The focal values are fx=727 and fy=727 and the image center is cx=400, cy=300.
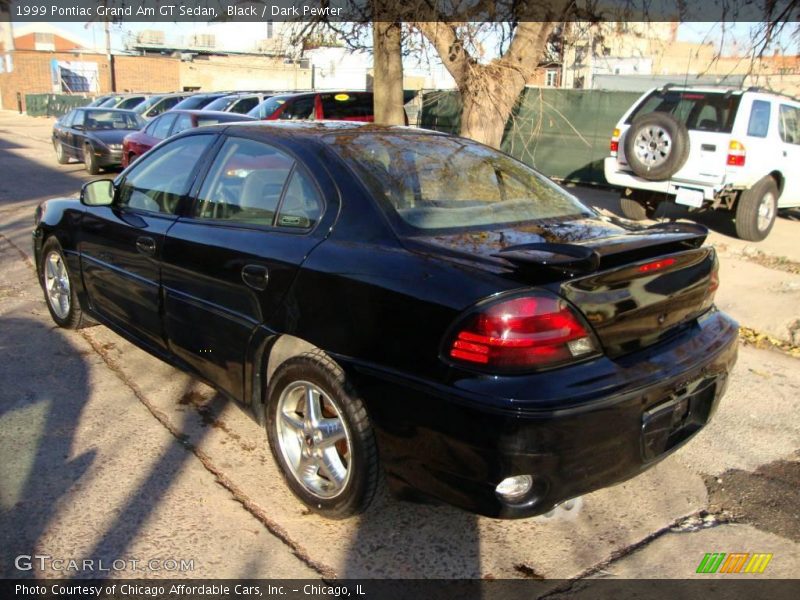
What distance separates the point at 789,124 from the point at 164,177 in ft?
29.2

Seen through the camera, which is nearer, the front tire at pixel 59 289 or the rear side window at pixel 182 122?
the front tire at pixel 59 289

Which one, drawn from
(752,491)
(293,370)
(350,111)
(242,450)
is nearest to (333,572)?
(293,370)

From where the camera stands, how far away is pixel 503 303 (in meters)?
2.52

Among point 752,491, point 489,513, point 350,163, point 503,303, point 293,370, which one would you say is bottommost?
point 752,491

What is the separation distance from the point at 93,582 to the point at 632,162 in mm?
8223

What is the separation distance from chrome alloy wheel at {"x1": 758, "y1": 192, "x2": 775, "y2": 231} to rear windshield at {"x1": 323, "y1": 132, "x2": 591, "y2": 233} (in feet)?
21.7

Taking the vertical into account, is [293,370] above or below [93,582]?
above

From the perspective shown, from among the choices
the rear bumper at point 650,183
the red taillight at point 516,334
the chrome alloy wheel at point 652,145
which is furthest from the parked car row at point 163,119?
the red taillight at point 516,334

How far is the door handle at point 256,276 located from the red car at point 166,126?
1017 cm

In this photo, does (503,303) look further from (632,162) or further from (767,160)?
(767,160)

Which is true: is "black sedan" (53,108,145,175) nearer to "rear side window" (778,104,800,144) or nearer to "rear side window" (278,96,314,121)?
"rear side window" (278,96,314,121)

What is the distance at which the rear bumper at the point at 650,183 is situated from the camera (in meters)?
9.03

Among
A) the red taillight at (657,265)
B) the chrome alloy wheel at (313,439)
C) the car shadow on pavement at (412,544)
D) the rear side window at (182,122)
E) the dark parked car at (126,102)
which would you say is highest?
the dark parked car at (126,102)

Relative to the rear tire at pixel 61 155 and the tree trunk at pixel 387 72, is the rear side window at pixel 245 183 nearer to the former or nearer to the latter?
the tree trunk at pixel 387 72
